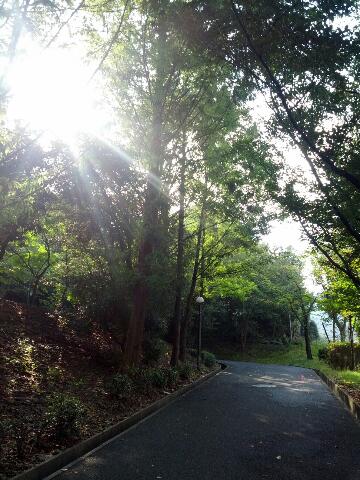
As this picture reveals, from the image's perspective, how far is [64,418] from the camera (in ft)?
20.4

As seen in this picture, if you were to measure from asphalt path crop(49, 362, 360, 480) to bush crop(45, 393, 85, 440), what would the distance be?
19.0 inches

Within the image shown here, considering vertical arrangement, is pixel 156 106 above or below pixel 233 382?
above

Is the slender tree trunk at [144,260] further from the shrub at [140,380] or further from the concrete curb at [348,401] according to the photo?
the concrete curb at [348,401]

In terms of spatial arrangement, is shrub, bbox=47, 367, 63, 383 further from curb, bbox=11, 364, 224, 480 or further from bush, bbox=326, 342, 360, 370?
bush, bbox=326, 342, 360, 370

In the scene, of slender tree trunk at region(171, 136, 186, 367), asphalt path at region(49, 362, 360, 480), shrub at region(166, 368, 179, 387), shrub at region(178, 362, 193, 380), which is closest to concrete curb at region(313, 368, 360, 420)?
asphalt path at region(49, 362, 360, 480)

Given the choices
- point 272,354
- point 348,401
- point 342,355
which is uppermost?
point 342,355

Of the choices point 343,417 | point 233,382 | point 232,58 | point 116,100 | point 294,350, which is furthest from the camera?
point 294,350

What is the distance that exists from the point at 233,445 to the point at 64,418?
2.76 m

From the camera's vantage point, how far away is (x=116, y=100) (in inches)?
519

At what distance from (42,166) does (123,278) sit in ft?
23.1

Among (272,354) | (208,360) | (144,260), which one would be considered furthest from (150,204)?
(272,354)

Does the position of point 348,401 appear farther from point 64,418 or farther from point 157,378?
point 64,418

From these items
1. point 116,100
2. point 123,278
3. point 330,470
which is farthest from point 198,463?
point 116,100

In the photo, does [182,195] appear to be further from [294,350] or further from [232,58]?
[294,350]
